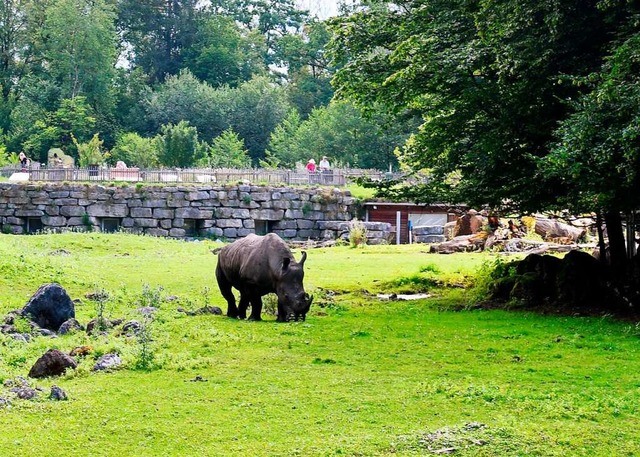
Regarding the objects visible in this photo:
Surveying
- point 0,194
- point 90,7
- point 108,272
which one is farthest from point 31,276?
point 90,7

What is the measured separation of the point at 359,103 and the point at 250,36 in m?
73.6

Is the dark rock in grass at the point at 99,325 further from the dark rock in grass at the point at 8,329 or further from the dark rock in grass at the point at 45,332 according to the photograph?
the dark rock in grass at the point at 8,329

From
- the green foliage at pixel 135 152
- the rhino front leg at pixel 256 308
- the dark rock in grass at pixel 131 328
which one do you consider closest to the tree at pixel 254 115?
the green foliage at pixel 135 152

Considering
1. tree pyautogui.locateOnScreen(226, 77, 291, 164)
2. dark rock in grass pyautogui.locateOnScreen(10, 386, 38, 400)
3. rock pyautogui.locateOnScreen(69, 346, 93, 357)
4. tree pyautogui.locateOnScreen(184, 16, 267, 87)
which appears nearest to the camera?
dark rock in grass pyautogui.locateOnScreen(10, 386, 38, 400)

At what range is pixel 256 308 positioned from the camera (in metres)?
17.2

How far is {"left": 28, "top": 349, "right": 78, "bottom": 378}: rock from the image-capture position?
11594 mm

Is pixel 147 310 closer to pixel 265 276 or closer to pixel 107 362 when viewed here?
pixel 265 276

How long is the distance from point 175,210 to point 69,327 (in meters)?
31.0

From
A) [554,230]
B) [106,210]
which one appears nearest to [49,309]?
[554,230]

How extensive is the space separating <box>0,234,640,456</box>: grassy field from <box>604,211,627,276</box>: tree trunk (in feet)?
6.93

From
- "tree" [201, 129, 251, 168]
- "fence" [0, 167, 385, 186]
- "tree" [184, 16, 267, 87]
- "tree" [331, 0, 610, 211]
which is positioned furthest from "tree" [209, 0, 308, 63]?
"tree" [331, 0, 610, 211]

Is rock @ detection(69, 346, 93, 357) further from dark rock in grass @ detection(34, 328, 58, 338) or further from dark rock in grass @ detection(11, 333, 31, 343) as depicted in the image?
dark rock in grass @ detection(34, 328, 58, 338)

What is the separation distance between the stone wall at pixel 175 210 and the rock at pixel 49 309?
97.1 ft

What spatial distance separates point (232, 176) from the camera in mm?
48812
